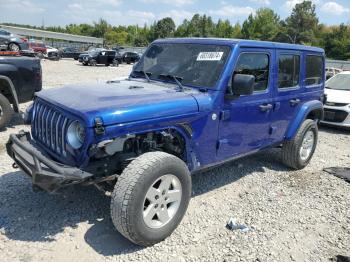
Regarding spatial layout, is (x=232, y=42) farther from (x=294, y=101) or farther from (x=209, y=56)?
(x=294, y=101)

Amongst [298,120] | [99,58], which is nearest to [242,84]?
[298,120]

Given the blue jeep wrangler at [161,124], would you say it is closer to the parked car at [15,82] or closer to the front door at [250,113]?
the front door at [250,113]

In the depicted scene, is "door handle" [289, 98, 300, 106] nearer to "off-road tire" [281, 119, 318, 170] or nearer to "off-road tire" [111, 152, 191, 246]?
"off-road tire" [281, 119, 318, 170]

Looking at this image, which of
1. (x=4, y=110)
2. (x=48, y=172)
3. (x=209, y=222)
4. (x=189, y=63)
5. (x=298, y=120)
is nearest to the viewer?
(x=48, y=172)

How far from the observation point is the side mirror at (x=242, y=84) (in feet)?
13.0

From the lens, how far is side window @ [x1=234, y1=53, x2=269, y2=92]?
14.5 feet

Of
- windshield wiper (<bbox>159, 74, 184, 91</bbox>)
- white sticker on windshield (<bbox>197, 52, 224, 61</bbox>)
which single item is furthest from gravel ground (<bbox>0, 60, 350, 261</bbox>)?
white sticker on windshield (<bbox>197, 52, 224, 61</bbox>)

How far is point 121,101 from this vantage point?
352 cm

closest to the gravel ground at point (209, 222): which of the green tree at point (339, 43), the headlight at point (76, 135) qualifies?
the headlight at point (76, 135)

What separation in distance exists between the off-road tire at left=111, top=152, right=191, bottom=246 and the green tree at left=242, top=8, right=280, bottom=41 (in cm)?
7309

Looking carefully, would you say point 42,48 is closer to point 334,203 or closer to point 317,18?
point 334,203

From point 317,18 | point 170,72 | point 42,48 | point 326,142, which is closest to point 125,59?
point 42,48

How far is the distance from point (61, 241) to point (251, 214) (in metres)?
2.25

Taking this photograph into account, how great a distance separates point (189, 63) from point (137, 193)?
1923mm
